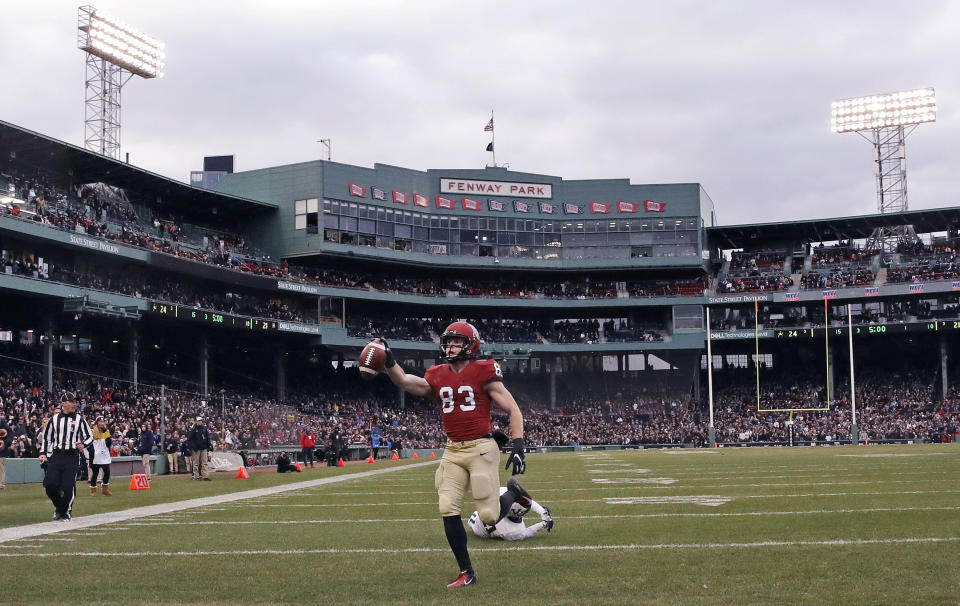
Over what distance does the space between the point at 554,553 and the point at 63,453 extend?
783 cm

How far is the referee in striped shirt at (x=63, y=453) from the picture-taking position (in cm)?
1271

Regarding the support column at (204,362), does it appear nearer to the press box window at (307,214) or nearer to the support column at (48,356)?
the support column at (48,356)

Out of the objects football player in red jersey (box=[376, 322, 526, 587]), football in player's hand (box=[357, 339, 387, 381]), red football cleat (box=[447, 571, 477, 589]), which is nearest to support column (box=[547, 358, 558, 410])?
football player in red jersey (box=[376, 322, 526, 587])

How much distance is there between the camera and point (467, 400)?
304 inches

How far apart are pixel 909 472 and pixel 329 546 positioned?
44.0ft

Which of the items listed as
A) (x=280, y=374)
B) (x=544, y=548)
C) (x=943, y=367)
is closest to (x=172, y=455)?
(x=544, y=548)

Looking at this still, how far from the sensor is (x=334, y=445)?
34.0 m

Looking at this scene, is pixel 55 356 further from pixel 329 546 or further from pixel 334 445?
pixel 329 546

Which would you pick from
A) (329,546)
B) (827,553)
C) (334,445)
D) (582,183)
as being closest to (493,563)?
(329,546)

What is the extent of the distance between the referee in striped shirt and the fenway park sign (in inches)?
2106

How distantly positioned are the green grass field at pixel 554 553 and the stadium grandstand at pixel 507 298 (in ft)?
96.7

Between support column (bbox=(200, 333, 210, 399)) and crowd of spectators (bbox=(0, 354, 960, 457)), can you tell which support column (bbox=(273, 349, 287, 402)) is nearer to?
crowd of spectators (bbox=(0, 354, 960, 457))

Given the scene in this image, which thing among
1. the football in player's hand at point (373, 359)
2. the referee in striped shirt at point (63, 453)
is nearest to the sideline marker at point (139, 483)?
the referee in striped shirt at point (63, 453)

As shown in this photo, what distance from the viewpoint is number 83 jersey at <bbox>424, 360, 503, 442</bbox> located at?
7680 millimetres
